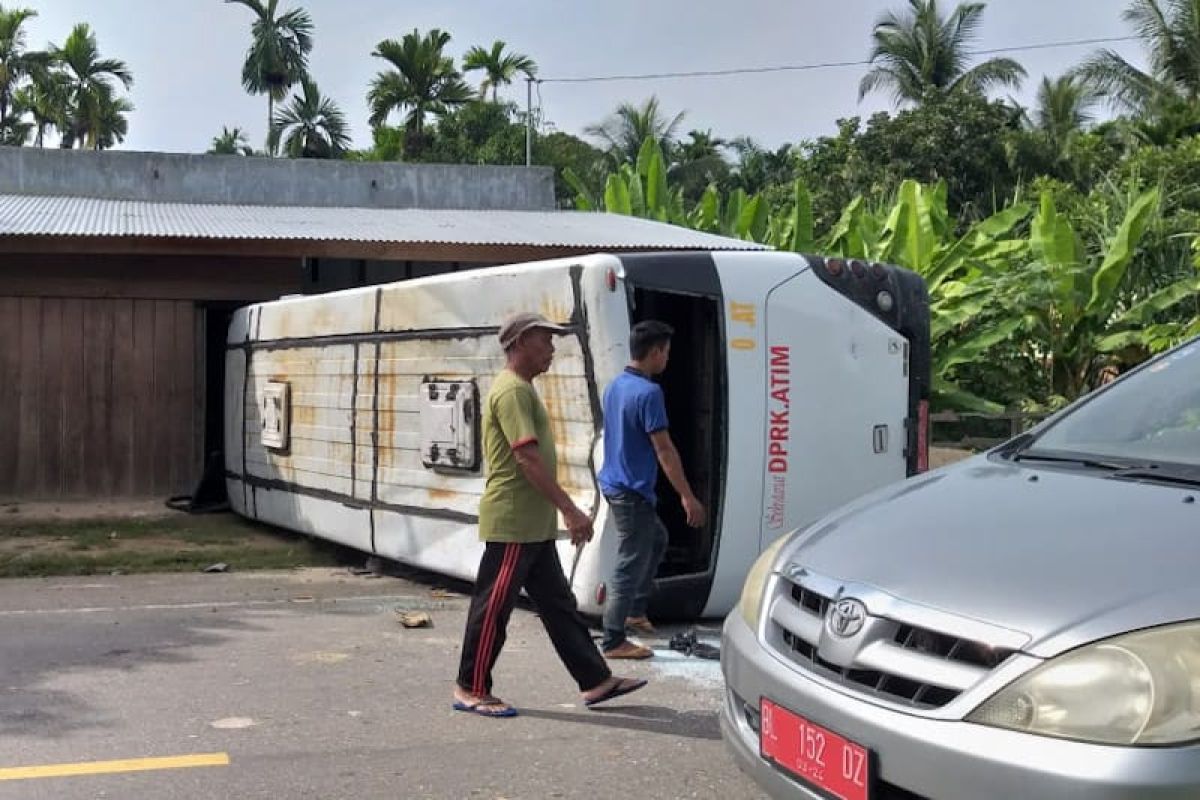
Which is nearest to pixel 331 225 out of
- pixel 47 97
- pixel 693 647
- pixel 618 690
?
pixel 693 647

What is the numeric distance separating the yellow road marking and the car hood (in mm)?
2400

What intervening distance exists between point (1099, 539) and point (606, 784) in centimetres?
210

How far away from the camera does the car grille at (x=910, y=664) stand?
2.73 meters

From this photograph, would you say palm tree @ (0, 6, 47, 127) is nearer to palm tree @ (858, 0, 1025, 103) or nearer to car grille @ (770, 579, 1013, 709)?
palm tree @ (858, 0, 1025, 103)

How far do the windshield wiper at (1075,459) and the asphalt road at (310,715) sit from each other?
4.84 feet

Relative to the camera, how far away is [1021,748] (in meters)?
2.58

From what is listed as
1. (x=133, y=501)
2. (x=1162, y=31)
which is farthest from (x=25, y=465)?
(x=1162, y=31)

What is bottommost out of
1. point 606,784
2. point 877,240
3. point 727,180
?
point 606,784

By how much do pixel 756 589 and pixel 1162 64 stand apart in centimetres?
3152

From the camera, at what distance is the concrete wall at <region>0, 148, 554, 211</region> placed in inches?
725

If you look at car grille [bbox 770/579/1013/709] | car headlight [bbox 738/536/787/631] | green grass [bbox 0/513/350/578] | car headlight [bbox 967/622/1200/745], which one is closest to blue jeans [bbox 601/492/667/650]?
car headlight [bbox 738/536/787/631]

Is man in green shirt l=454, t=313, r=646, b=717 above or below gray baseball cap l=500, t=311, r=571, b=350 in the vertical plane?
below

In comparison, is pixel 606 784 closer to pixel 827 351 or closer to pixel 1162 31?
pixel 827 351

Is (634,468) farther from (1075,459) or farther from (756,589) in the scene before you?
(1075,459)
